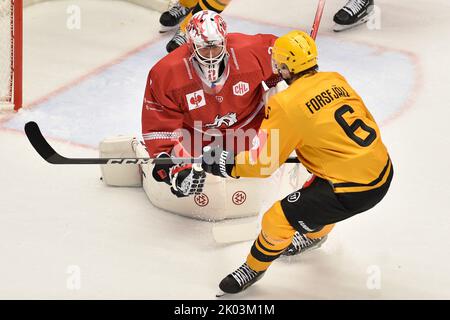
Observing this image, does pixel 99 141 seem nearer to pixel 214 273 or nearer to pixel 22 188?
pixel 22 188

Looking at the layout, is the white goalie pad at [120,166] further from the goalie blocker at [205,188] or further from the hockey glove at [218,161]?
the hockey glove at [218,161]

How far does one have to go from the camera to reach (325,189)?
3.61m

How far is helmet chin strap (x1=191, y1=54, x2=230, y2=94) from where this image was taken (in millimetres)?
4031

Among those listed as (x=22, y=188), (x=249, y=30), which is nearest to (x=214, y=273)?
(x=22, y=188)

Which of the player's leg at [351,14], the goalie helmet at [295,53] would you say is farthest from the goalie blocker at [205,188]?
the player's leg at [351,14]

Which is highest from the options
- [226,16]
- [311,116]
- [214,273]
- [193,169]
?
[311,116]

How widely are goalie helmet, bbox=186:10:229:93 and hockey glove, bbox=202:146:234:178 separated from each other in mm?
432

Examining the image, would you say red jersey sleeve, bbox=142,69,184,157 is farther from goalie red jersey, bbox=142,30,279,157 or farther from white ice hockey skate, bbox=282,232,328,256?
white ice hockey skate, bbox=282,232,328,256

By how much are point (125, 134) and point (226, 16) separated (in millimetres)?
1390

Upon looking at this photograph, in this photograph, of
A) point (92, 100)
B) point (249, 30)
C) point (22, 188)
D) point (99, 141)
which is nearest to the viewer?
point (22, 188)

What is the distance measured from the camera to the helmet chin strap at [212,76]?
403cm

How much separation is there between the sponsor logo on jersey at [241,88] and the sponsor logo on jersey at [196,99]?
0.12 meters

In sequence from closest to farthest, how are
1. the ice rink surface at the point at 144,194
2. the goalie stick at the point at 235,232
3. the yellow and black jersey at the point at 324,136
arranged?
1. the yellow and black jersey at the point at 324,136
2. the ice rink surface at the point at 144,194
3. the goalie stick at the point at 235,232

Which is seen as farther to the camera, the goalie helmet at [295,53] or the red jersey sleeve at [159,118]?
the red jersey sleeve at [159,118]
